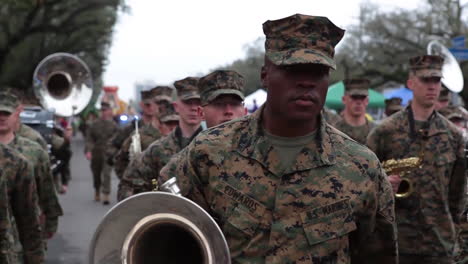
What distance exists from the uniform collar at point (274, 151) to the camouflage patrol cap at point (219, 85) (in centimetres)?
197

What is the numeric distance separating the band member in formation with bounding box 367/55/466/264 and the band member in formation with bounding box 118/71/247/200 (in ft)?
3.96

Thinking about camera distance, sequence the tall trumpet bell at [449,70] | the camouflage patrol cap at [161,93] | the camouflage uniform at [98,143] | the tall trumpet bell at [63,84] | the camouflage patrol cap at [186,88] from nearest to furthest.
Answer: the camouflage patrol cap at [186,88] < the tall trumpet bell at [449,70] < the camouflage patrol cap at [161,93] < the tall trumpet bell at [63,84] < the camouflage uniform at [98,143]

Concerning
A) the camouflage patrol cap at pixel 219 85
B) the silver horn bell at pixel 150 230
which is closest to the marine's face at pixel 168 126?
the camouflage patrol cap at pixel 219 85

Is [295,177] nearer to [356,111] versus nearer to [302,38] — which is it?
[302,38]

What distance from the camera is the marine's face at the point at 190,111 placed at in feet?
18.9

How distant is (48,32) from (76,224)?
2661 cm

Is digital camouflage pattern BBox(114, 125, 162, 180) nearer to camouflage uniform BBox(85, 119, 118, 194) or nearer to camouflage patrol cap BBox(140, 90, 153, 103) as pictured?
camouflage patrol cap BBox(140, 90, 153, 103)

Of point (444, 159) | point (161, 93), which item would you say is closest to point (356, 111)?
point (161, 93)

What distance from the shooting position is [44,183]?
6309 millimetres

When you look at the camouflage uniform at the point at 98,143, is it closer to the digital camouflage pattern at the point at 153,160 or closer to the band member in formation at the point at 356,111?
the band member in formation at the point at 356,111

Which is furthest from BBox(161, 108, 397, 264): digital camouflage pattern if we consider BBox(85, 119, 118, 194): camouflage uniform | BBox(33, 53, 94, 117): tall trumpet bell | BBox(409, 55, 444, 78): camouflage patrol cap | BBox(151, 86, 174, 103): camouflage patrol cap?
BBox(85, 119, 118, 194): camouflage uniform

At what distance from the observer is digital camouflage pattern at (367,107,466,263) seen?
5207 millimetres

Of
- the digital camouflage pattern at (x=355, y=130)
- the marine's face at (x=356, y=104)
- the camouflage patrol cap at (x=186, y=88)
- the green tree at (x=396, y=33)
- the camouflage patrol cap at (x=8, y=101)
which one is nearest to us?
the camouflage patrol cap at (x=186, y=88)

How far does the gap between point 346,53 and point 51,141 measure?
124 feet
